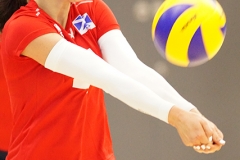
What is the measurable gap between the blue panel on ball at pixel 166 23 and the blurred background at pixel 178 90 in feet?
4.19

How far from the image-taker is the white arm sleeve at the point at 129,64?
1298mm

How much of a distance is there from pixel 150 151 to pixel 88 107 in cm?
142

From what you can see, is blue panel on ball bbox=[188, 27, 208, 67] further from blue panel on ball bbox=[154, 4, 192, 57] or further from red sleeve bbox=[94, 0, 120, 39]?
red sleeve bbox=[94, 0, 120, 39]

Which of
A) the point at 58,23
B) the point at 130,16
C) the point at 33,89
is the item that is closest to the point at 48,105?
the point at 33,89

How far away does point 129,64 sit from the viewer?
1.40 meters

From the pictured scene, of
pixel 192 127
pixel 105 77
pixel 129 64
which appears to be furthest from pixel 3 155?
pixel 192 127

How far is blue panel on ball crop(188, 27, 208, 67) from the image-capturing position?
52.8 inches

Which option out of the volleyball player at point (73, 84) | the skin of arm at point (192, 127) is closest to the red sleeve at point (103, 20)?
the volleyball player at point (73, 84)

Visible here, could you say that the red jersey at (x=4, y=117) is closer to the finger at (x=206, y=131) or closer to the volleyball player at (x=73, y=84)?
the volleyball player at (x=73, y=84)

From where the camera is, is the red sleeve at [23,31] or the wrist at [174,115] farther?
the red sleeve at [23,31]

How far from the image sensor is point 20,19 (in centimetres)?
126

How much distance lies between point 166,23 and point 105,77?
1.07 feet

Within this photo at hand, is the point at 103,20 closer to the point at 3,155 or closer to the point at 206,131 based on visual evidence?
the point at 206,131

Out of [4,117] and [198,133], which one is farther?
[4,117]
